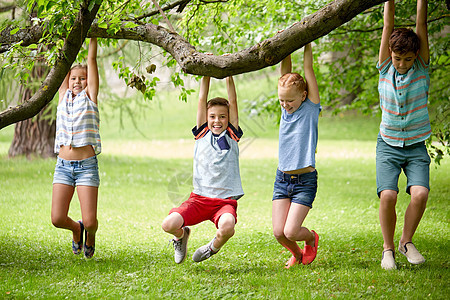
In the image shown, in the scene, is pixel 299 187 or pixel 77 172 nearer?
pixel 299 187

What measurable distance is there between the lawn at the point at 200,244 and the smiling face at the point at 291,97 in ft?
4.33

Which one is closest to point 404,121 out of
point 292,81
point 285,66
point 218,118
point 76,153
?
point 292,81

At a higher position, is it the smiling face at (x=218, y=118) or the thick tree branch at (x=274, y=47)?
the thick tree branch at (x=274, y=47)

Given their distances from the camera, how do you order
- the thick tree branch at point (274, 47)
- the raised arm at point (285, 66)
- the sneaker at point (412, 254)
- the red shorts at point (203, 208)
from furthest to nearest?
A: the raised arm at point (285, 66)
the red shorts at point (203, 208)
the sneaker at point (412, 254)
the thick tree branch at point (274, 47)

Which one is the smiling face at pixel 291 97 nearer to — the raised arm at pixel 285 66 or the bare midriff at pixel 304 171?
the raised arm at pixel 285 66

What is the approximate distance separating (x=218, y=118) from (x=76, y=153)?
4.32 feet

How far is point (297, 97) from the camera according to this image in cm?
442

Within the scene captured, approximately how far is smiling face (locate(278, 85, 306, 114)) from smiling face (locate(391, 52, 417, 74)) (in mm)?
742

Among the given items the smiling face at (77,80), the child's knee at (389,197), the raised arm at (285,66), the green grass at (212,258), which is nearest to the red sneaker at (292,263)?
the green grass at (212,258)

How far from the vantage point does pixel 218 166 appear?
15.0ft

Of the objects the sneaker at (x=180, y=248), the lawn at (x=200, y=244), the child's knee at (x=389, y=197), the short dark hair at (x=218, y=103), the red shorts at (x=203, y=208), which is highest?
the short dark hair at (x=218, y=103)

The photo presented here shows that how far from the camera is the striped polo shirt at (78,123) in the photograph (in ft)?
16.1

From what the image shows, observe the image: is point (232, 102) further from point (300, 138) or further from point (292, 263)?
point (292, 263)

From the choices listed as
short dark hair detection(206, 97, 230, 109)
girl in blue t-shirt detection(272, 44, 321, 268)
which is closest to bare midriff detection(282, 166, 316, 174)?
girl in blue t-shirt detection(272, 44, 321, 268)
